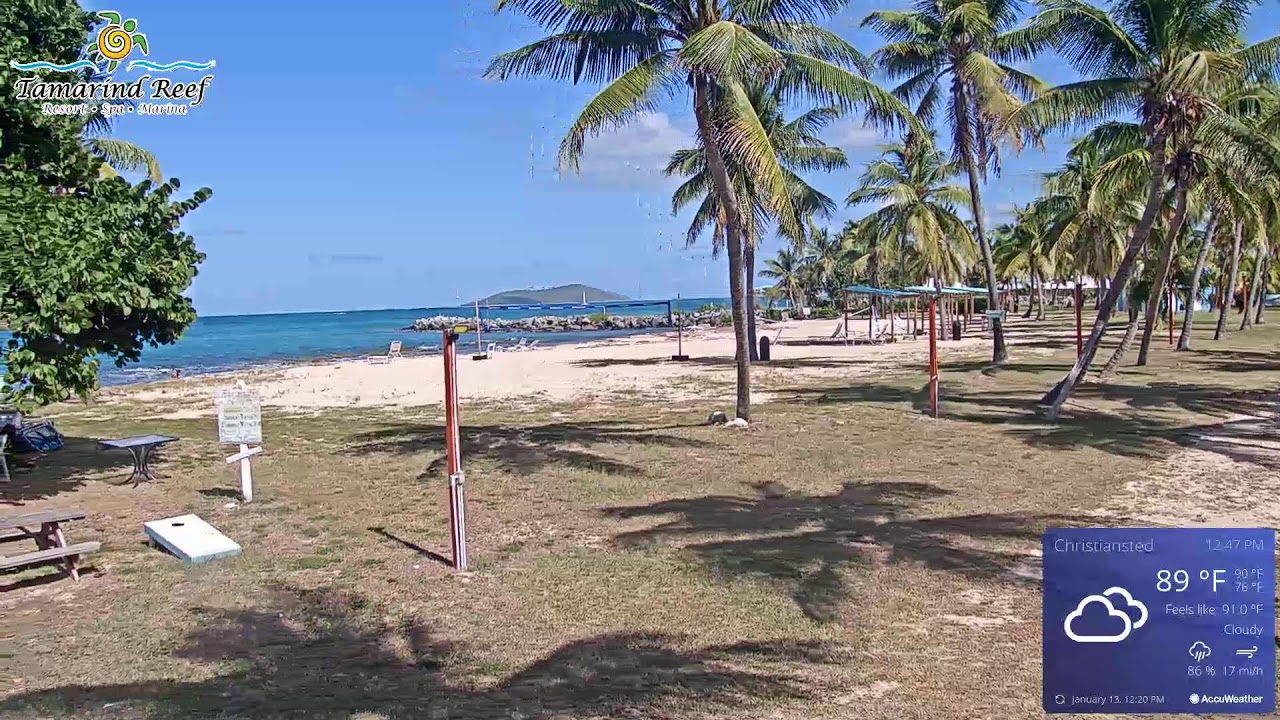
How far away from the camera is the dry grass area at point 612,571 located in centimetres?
445

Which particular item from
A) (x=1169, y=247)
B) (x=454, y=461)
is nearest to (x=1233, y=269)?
(x=1169, y=247)

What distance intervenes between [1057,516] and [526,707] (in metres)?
5.11

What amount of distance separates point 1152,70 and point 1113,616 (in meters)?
12.0

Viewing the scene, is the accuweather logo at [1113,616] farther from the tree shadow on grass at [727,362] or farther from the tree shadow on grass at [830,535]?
the tree shadow on grass at [727,362]

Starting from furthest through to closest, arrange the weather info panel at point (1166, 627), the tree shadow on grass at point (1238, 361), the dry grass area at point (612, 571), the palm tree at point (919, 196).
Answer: the palm tree at point (919, 196) < the tree shadow on grass at point (1238, 361) < the dry grass area at point (612, 571) < the weather info panel at point (1166, 627)

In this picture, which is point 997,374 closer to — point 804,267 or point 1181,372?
point 1181,372

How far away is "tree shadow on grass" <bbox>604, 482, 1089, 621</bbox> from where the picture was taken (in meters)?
6.17

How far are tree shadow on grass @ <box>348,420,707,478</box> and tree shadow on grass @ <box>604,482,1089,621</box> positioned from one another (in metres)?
2.14

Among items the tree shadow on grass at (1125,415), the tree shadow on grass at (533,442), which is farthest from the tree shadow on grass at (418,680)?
the tree shadow on grass at (1125,415)

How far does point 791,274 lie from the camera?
7481 centimetres

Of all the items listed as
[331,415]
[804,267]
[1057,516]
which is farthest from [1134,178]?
[804,267]

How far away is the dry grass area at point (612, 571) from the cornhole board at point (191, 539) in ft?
0.47

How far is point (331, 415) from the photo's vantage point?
16.7 metres

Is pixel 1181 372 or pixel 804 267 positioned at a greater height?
pixel 804 267
